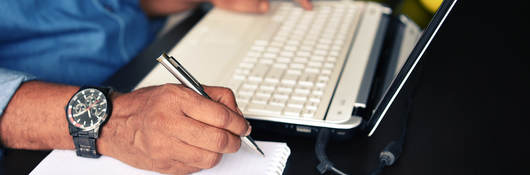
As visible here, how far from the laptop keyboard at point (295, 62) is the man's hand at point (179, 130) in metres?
0.12

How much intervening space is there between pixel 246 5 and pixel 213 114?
0.56 metres

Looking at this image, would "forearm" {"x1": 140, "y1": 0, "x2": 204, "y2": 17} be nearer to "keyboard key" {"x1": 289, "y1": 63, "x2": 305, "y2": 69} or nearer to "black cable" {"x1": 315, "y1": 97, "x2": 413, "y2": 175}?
"keyboard key" {"x1": 289, "y1": 63, "x2": 305, "y2": 69}

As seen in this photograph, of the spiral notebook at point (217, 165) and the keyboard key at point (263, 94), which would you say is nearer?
the spiral notebook at point (217, 165)

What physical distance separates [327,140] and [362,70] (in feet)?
0.61

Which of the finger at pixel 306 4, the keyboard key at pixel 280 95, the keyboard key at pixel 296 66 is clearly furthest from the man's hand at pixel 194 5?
the keyboard key at pixel 280 95

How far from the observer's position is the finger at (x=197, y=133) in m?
0.58

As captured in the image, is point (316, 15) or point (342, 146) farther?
point (316, 15)

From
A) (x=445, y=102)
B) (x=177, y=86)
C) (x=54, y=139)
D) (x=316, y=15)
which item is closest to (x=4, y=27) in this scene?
(x=54, y=139)

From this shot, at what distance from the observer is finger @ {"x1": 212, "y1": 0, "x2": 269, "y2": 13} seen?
1074mm

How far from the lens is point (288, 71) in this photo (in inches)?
32.1

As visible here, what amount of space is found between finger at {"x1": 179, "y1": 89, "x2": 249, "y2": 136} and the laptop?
0.11m

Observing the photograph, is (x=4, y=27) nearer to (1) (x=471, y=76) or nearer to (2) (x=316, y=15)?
(2) (x=316, y=15)

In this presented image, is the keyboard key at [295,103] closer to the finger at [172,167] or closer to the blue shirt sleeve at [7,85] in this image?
the finger at [172,167]

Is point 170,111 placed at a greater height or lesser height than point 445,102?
greater
